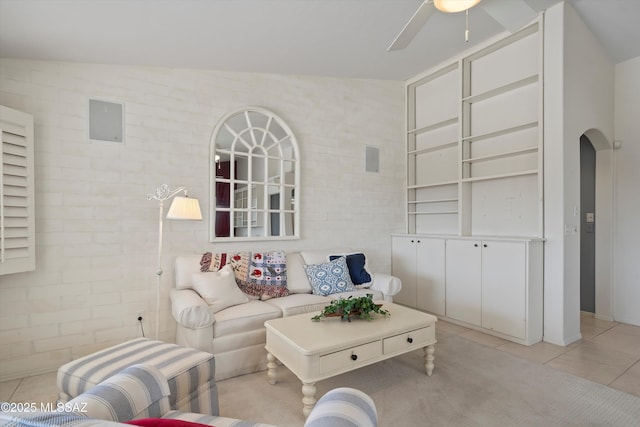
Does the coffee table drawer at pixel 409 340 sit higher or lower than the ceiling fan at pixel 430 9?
lower

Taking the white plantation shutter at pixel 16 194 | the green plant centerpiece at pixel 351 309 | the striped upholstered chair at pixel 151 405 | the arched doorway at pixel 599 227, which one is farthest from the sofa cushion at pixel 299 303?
the arched doorway at pixel 599 227

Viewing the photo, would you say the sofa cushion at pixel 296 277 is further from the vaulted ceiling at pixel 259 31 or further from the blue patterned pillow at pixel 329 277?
the vaulted ceiling at pixel 259 31

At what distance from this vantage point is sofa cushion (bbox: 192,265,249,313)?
8.73ft

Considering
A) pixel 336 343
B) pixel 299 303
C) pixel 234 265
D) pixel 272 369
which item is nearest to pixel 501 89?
pixel 299 303

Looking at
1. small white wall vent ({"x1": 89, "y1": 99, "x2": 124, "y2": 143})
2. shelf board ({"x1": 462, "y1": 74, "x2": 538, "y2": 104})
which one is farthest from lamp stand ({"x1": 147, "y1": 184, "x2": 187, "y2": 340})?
shelf board ({"x1": 462, "y1": 74, "x2": 538, "y2": 104})

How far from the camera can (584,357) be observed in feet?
8.87

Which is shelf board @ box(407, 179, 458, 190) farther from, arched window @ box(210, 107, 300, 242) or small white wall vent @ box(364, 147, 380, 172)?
arched window @ box(210, 107, 300, 242)

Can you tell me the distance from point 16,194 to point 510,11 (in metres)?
3.51

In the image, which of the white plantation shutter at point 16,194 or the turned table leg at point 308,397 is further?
the white plantation shutter at point 16,194

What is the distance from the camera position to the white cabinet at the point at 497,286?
2988 mm

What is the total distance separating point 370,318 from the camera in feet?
7.78

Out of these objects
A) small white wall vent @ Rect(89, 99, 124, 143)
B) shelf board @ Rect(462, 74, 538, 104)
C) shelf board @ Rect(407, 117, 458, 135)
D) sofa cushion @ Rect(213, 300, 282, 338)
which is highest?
shelf board @ Rect(462, 74, 538, 104)

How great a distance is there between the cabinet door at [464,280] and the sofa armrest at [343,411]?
9.23 feet

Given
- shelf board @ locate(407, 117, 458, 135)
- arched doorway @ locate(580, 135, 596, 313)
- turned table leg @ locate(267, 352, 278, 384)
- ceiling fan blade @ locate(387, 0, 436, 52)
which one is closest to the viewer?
ceiling fan blade @ locate(387, 0, 436, 52)
